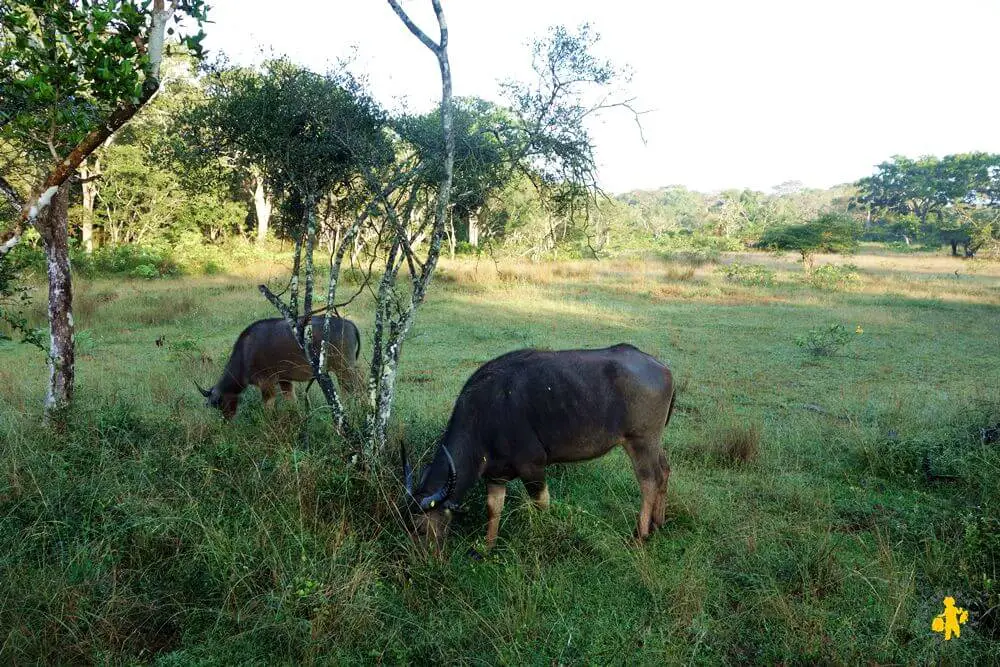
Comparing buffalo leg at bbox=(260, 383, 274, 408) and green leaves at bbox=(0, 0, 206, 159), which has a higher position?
green leaves at bbox=(0, 0, 206, 159)

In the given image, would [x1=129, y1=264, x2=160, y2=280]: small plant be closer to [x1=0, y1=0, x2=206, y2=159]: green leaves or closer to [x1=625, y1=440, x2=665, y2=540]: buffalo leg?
[x1=0, y1=0, x2=206, y2=159]: green leaves

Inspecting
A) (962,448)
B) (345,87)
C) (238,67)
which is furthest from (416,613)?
(962,448)

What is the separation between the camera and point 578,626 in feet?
12.8

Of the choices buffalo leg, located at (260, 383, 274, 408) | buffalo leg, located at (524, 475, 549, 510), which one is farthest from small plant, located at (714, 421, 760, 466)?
buffalo leg, located at (260, 383, 274, 408)

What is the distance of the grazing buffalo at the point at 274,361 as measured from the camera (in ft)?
25.8

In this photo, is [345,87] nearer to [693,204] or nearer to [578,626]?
[578,626]

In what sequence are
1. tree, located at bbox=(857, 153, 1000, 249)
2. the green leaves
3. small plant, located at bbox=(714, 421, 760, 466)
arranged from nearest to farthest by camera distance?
the green leaves → small plant, located at bbox=(714, 421, 760, 466) → tree, located at bbox=(857, 153, 1000, 249)

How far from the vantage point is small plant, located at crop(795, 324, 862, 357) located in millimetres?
12539

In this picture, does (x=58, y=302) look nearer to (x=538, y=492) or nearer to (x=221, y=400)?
(x=221, y=400)

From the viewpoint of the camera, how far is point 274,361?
27.0 ft

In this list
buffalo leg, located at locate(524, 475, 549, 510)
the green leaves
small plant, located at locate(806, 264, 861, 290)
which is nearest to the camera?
the green leaves

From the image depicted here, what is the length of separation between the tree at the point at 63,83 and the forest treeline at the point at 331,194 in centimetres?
62

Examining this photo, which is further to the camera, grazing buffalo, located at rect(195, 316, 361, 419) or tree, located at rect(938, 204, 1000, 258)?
tree, located at rect(938, 204, 1000, 258)

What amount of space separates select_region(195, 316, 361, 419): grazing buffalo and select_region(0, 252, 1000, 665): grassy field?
0.52 m
